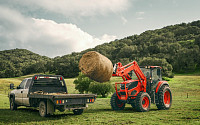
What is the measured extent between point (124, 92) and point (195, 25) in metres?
181

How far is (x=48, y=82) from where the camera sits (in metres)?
12.9

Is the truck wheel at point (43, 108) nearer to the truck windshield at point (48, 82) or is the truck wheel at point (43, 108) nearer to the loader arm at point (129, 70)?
the truck windshield at point (48, 82)

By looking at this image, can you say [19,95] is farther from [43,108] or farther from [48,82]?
[43,108]

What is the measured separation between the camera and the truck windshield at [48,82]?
1249 centimetres

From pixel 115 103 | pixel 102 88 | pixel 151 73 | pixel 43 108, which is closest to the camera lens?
pixel 43 108

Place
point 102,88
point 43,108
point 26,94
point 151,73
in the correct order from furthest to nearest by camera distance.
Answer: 1. point 102,88
2. point 151,73
3. point 26,94
4. point 43,108

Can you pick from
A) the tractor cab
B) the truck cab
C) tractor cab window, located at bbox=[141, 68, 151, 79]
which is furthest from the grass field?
tractor cab window, located at bbox=[141, 68, 151, 79]

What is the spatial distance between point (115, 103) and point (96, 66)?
4279mm

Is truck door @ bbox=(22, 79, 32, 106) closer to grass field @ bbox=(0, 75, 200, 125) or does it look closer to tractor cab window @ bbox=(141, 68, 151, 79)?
grass field @ bbox=(0, 75, 200, 125)

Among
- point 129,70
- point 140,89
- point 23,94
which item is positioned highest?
point 129,70

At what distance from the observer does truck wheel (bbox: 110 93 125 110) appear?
539 inches

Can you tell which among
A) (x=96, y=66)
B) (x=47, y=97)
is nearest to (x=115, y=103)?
(x=96, y=66)

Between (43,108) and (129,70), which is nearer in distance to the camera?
(43,108)

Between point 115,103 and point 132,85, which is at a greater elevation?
point 132,85
